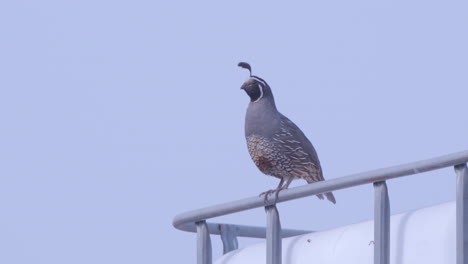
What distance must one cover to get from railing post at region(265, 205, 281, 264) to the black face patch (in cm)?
377

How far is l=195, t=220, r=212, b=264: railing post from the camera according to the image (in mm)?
6547

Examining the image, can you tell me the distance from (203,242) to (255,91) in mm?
3335

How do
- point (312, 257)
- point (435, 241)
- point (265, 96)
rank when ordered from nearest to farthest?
point (435, 241)
point (312, 257)
point (265, 96)

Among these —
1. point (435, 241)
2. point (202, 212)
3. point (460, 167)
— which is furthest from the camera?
point (202, 212)

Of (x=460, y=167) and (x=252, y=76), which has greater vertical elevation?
(x=252, y=76)

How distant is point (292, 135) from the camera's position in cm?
978

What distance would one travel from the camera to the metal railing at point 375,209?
4.73m

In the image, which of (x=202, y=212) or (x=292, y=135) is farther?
(x=292, y=135)

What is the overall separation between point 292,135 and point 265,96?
16.8 inches

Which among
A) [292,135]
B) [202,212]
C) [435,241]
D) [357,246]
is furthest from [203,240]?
[292,135]

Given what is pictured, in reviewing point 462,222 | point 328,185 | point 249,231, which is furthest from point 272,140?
point 462,222

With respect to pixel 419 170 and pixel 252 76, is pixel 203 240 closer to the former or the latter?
pixel 419 170

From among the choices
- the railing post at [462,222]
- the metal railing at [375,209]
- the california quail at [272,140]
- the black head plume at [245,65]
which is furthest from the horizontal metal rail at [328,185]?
the black head plume at [245,65]

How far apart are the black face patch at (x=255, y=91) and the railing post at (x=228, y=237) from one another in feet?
8.30
